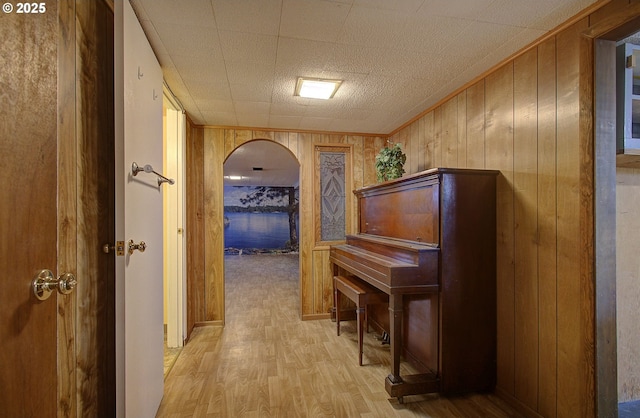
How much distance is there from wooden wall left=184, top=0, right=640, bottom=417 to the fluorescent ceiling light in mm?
1002

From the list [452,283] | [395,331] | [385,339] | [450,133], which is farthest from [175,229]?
[450,133]

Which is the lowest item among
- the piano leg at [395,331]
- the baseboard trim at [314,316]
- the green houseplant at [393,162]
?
the baseboard trim at [314,316]

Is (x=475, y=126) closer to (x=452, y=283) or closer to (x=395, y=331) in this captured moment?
(x=452, y=283)

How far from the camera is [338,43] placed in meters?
1.67

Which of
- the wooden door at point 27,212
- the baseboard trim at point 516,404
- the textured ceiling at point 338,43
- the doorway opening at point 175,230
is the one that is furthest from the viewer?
the doorway opening at point 175,230

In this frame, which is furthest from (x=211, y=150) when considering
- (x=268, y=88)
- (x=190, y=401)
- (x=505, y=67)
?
(x=505, y=67)

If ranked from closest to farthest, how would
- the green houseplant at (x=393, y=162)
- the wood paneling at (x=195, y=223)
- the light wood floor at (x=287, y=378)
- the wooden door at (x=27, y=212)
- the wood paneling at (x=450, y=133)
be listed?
A: the wooden door at (x=27, y=212) → the light wood floor at (x=287, y=378) → the wood paneling at (x=450, y=133) → the green houseplant at (x=393, y=162) → the wood paneling at (x=195, y=223)

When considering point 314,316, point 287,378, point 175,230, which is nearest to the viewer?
point 287,378

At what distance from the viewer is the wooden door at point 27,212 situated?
2.36ft

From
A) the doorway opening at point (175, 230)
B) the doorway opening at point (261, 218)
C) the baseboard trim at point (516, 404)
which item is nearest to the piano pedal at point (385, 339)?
the baseboard trim at point (516, 404)

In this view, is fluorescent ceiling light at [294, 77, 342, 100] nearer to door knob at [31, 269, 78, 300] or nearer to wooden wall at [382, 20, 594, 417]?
wooden wall at [382, 20, 594, 417]

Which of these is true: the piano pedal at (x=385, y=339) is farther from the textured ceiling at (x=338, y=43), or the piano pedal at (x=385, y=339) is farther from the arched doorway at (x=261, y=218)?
the arched doorway at (x=261, y=218)

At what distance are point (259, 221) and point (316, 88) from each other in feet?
26.2

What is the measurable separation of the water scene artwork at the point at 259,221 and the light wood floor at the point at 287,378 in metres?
6.40
